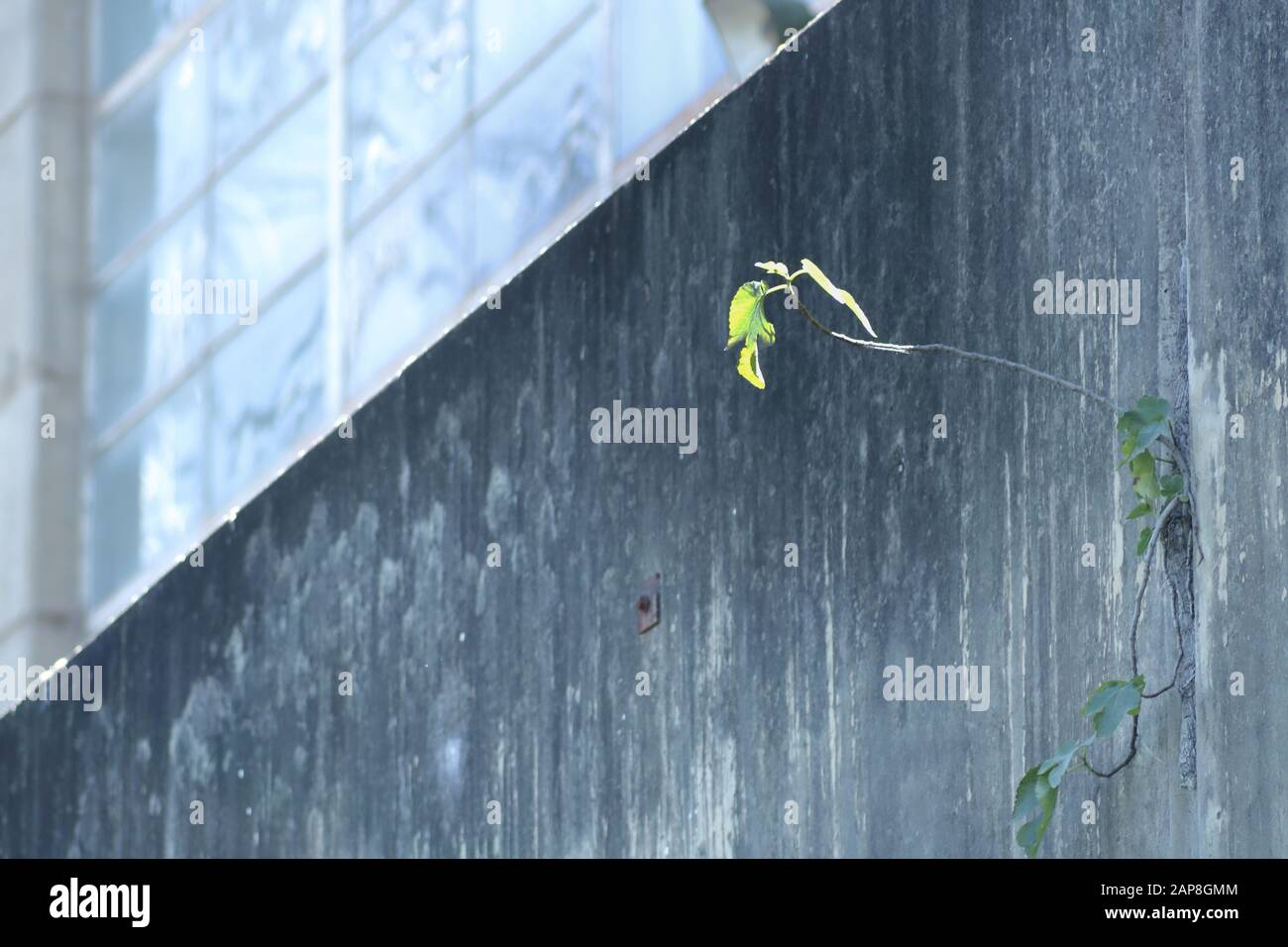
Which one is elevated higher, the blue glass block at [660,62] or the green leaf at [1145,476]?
the blue glass block at [660,62]

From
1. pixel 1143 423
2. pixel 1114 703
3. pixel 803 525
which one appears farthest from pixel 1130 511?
Result: pixel 803 525

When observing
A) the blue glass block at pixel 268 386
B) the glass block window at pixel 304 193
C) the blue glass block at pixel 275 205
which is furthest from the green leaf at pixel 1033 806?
the blue glass block at pixel 275 205

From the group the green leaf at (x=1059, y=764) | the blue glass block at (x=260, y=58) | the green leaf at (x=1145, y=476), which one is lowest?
the green leaf at (x=1059, y=764)

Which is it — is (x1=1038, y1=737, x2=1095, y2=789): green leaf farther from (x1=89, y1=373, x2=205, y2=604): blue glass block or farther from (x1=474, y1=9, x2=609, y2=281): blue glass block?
(x1=89, y1=373, x2=205, y2=604): blue glass block

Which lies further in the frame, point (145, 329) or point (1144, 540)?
point (145, 329)

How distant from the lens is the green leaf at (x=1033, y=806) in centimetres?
333

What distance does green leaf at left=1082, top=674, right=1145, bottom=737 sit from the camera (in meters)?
3.37

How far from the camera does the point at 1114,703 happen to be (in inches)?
134

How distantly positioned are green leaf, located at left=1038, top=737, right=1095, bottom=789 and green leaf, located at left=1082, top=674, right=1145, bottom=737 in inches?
1.7

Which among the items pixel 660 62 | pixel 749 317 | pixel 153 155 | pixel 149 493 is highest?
pixel 153 155

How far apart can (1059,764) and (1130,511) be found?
0.58 m

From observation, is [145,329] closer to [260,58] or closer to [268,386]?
[268,386]

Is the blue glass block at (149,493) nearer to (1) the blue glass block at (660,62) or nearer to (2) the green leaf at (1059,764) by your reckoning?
(1) the blue glass block at (660,62)

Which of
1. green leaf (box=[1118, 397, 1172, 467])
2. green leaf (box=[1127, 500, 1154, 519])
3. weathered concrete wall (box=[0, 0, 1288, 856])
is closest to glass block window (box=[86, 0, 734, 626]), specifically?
weathered concrete wall (box=[0, 0, 1288, 856])
